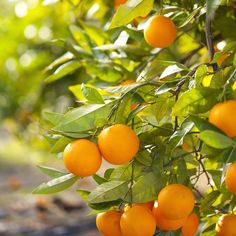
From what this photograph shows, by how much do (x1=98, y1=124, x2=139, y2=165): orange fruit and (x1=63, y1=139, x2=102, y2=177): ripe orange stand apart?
12 mm

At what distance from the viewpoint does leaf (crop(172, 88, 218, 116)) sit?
691 mm

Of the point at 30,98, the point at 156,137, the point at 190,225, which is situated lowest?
the point at 30,98

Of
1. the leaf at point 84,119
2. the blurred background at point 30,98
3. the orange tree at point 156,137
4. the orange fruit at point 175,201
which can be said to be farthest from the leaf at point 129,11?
the blurred background at point 30,98

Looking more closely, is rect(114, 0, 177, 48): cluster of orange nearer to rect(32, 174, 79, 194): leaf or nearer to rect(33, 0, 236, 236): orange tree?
rect(33, 0, 236, 236): orange tree

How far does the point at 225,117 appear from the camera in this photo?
0.63 m

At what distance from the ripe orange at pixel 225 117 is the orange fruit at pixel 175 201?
0.35 feet

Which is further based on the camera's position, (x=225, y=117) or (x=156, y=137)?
(x=156, y=137)

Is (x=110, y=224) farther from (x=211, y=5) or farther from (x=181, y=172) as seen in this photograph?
(x=211, y=5)

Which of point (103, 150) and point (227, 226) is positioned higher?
point (103, 150)

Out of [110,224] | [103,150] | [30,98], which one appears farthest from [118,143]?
[30,98]

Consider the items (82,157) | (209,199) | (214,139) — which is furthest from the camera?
(209,199)

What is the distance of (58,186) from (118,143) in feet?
0.49

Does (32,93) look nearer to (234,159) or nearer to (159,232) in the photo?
(159,232)

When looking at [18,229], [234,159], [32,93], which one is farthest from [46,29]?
[234,159]
